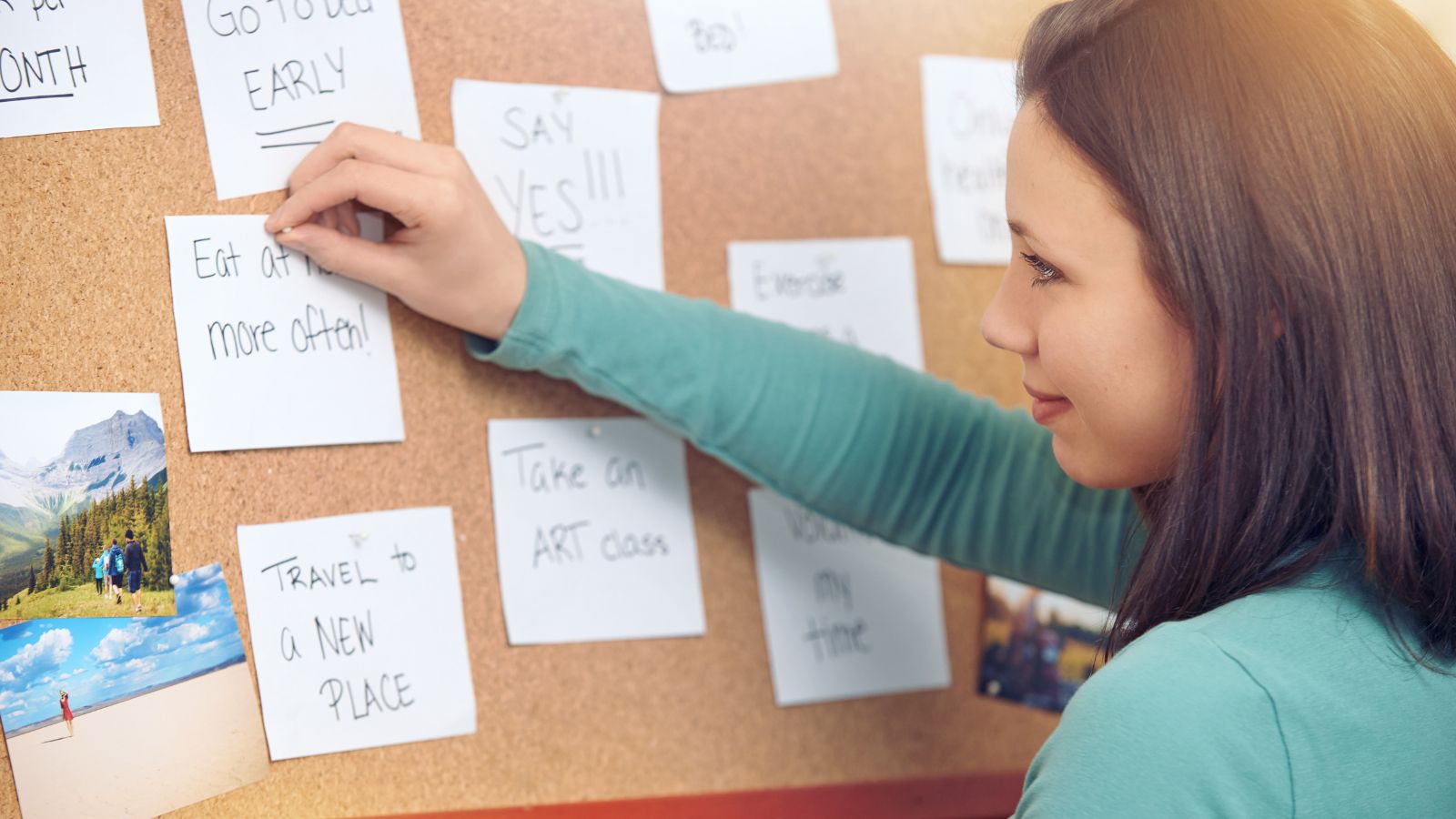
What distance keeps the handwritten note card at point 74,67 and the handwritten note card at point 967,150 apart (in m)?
0.58

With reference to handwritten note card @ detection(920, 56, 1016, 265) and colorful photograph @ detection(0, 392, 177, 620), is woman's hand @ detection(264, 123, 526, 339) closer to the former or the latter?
colorful photograph @ detection(0, 392, 177, 620)

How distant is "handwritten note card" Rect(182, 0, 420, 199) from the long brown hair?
0.42 meters

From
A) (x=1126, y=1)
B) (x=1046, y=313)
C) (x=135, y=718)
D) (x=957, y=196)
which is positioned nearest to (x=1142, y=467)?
(x=1046, y=313)

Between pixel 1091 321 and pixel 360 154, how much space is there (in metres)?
0.41

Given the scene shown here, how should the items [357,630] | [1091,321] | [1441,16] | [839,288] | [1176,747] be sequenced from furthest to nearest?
[1441,16] → [839,288] → [357,630] → [1091,321] → [1176,747]

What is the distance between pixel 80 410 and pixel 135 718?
162 millimetres

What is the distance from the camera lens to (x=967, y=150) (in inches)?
37.4

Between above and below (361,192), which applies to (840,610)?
below

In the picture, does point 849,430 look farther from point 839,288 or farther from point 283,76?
point 283,76

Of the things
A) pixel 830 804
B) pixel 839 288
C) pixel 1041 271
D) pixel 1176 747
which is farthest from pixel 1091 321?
pixel 830 804

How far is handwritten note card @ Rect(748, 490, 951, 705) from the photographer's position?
0.84 meters

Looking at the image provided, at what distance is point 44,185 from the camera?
0.58 m

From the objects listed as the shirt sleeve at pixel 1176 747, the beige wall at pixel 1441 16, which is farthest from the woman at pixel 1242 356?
the beige wall at pixel 1441 16

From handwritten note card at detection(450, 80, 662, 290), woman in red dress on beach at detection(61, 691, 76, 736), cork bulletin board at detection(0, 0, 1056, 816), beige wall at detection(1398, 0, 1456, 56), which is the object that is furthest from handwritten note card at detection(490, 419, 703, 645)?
beige wall at detection(1398, 0, 1456, 56)
